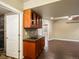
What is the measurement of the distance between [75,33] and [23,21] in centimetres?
775

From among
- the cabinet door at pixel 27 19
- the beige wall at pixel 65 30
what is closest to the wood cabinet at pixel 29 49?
the cabinet door at pixel 27 19

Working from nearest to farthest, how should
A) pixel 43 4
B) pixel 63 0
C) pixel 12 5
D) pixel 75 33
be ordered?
1. pixel 63 0
2. pixel 12 5
3. pixel 43 4
4. pixel 75 33

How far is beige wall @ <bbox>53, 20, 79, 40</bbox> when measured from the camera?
33.5ft

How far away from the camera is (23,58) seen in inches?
158

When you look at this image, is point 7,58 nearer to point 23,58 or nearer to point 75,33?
point 23,58

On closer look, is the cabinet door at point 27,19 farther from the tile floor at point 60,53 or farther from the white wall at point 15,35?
the tile floor at point 60,53

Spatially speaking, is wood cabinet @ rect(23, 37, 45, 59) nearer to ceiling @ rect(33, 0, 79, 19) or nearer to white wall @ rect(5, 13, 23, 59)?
white wall @ rect(5, 13, 23, 59)

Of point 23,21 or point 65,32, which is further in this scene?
point 65,32

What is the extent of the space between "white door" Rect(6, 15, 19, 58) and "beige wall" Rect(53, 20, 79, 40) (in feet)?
25.4

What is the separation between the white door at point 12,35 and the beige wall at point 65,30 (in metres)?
7.74

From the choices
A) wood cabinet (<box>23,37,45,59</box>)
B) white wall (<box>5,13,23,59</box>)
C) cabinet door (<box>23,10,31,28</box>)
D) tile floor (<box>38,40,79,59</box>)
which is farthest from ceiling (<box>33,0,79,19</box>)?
tile floor (<box>38,40,79,59</box>)

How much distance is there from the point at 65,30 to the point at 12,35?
7834 millimetres

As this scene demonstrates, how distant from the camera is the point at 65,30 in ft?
35.6

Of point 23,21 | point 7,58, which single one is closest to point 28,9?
point 23,21
